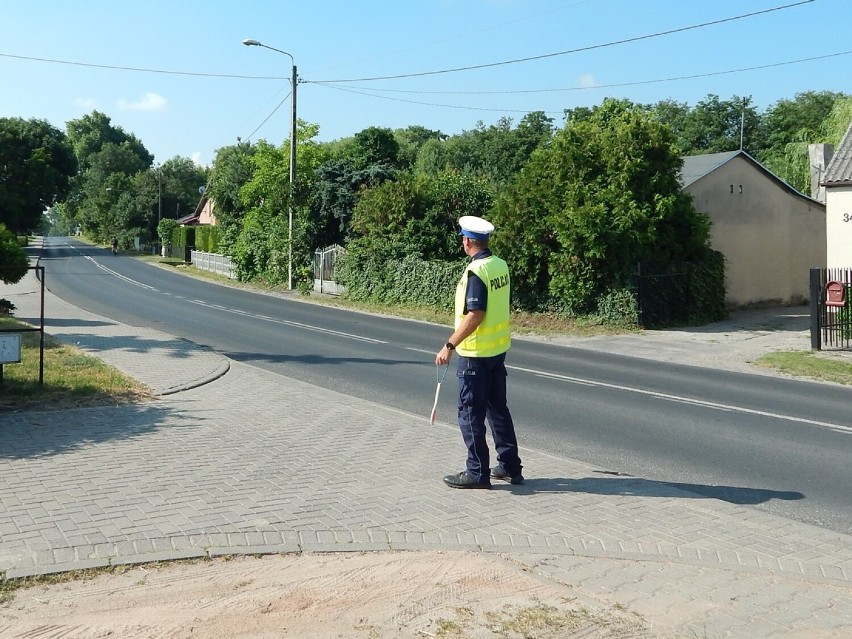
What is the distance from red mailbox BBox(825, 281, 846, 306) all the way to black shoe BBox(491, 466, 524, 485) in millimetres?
13111

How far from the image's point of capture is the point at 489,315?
21.2ft

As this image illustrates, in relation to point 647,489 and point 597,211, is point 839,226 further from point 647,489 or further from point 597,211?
point 647,489

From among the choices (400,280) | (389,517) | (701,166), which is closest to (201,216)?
(400,280)

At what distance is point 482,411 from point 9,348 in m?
6.20

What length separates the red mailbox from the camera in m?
17.4

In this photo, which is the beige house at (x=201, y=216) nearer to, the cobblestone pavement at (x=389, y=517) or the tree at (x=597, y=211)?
the tree at (x=597, y=211)

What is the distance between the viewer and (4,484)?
6398mm

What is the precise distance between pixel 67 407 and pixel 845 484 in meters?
7.82

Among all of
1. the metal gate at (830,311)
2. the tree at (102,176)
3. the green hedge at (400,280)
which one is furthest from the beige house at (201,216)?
the metal gate at (830,311)

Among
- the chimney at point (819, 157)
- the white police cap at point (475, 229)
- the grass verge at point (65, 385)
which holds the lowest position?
the grass verge at point (65, 385)

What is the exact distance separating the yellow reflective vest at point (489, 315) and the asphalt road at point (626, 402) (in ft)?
6.44

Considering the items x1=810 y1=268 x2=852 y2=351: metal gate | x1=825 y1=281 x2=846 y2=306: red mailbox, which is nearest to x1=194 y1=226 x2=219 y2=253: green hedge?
x1=810 y1=268 x2=852 y2=351: metal gate

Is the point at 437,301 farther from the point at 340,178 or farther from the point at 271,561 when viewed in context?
the point at 271,561

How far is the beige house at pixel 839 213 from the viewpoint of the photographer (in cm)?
2028
